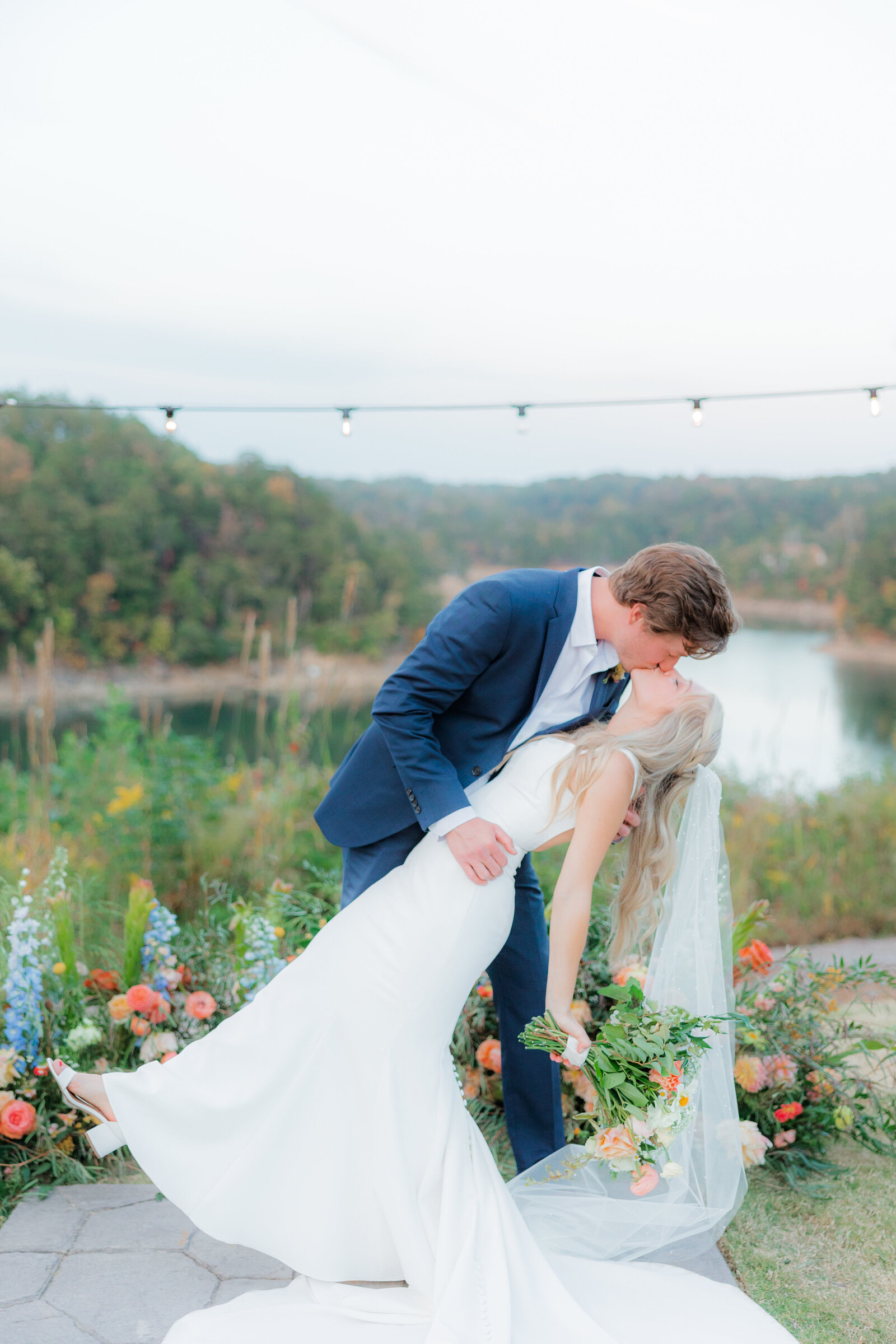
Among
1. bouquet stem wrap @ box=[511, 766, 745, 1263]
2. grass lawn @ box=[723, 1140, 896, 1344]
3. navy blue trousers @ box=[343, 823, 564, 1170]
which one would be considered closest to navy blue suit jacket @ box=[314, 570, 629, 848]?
navy blue trousers @ box=[343, 823, 564, 1170]

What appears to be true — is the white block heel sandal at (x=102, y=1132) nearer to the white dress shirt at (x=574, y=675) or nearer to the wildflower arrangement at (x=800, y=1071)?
the white dress shirt at (x=574, y=675)

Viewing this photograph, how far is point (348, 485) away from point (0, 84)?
391cm

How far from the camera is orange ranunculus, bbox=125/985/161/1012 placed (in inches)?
101

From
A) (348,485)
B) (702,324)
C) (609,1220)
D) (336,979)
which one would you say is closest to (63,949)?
(336,979)

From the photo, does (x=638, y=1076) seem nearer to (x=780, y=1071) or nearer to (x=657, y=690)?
Result: (x=657, y=690)

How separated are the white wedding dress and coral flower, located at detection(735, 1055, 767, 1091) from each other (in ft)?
1.96

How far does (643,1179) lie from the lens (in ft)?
6.16

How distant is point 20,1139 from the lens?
98.1 inches

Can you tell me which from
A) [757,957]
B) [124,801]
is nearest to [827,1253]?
[757,957]

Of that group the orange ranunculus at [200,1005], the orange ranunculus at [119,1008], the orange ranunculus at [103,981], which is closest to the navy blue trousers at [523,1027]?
the orange ranunculus at [200,1005]

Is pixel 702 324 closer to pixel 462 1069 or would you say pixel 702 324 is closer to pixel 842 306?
pixel 842 306

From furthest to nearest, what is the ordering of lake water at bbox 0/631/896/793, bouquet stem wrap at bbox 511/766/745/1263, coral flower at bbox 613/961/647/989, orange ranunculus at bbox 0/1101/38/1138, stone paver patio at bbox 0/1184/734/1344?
1. lake water at bbox 0/631/896/793
2. coral flower at bbox 613/961/647/989
3. orange ranunculus at bbox 0/1101/38/1138
4. bouquet stem wrap at bbox 511/766/745/1263
5. stone paver patio at bbox 0/1184/734/1344

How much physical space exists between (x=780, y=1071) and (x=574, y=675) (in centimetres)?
131

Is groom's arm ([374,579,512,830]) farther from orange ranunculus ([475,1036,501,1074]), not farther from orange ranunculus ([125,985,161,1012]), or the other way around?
orange ranunculus ([125,985,161,1012])
